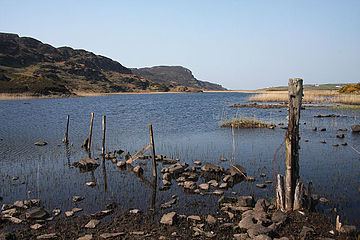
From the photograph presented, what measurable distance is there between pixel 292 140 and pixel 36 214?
979 cm

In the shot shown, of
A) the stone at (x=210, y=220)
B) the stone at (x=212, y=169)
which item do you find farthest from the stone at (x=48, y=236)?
the stone at (x=212, y=169)

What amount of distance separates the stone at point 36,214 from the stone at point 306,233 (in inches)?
351

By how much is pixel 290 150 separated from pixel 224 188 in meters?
4.50

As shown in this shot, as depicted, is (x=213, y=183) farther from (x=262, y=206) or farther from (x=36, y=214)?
(x=36, y=214)

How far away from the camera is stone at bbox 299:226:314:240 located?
10.4 m

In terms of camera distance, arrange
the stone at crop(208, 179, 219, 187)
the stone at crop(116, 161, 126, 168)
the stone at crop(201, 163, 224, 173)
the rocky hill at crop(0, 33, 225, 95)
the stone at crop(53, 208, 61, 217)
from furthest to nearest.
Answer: the rocky hill at crop(0, 33, 225, 95) < the stone at crop(116, 161, 126, 168) < the stone at crop(201, 163, 224, 173) < the stone at crop(208, 179, 219, 187) < the stone at crop(53, 208, 61, 217)

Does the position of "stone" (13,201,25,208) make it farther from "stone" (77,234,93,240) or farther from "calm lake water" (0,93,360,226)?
"stone" (77,234,93,240)

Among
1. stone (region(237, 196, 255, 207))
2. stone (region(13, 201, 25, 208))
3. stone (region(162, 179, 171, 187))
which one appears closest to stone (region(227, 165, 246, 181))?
stone (region(162, 179, 171, 187))

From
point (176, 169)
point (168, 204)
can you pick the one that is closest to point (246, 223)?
point (168, 204)

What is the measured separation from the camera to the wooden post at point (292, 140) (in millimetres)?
12828

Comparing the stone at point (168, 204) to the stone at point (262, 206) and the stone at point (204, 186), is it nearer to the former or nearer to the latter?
the stone at point (204, 186)

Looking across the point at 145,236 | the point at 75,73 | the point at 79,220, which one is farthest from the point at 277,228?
the point at 75,73

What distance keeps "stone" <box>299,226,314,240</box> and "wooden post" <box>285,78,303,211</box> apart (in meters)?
1.99

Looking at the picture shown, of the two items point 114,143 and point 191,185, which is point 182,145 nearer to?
point 114,143
